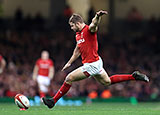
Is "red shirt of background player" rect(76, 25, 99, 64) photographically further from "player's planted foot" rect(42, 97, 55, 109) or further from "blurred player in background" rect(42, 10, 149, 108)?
"player's planted foot" rect(42, 97, 55, 109)

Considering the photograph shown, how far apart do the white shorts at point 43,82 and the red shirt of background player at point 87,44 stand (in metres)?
7.84

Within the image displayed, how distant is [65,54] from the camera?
69.3 ft

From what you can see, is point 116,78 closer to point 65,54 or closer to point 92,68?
point 92,68

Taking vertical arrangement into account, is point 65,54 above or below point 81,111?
below

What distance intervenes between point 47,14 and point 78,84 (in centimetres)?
487

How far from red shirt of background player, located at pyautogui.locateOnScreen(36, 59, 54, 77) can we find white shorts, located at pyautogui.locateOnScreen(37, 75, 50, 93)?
0.15 meters

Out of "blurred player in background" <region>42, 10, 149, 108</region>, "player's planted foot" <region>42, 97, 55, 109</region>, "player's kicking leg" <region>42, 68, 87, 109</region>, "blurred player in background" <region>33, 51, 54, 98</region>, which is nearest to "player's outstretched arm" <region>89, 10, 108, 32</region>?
"blurred player in background" <region>42, 10, 149, 108</region>

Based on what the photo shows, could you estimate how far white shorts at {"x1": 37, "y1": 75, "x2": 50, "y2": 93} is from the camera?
17578 millimetres

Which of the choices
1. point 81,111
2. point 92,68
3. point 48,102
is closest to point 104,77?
point 92,68

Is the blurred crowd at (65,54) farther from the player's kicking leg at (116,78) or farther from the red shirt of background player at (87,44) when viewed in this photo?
the red shirt of background player at (87,44)

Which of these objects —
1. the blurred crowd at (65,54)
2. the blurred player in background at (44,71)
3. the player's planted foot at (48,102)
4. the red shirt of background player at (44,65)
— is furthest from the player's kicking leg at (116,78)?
the blurred crowd at (65,54)

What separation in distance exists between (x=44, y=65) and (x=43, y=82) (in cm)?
62

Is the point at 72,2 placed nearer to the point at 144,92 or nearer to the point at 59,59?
the point at 59,59

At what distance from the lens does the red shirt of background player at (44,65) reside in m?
17.7
